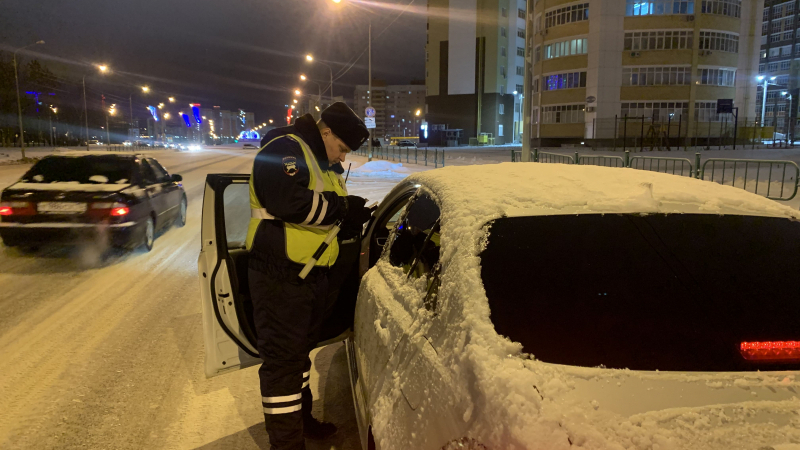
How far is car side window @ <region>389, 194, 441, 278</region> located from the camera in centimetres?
243

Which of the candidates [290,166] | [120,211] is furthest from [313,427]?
[120,211]

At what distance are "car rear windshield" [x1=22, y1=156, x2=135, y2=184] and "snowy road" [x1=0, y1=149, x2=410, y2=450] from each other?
1.72 m

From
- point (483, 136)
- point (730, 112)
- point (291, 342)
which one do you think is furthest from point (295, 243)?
point (483, 136)

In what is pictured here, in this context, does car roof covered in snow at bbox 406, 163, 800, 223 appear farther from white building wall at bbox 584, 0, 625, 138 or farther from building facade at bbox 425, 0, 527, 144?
building facade at bbox 425, 0, 527, 144

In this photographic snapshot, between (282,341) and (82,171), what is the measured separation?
673cm

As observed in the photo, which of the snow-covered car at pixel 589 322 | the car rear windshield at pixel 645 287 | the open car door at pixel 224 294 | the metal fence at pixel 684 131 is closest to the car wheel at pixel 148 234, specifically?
the open car door at pixel 224 294

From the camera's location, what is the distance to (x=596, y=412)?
1.47 meters

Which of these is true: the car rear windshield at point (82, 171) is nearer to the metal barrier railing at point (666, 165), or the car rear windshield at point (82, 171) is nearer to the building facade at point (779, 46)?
the metal barrier railing at point (666, 165)

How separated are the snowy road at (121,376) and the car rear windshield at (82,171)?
1.72 meters

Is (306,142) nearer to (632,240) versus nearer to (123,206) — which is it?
(632,240)

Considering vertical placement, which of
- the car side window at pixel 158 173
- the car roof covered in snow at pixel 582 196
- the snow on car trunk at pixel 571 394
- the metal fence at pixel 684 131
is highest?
the metal fence at pixel 684 131

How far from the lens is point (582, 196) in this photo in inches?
87.4

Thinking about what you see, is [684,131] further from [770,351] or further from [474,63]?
[770,351]

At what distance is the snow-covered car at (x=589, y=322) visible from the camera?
1.47m
